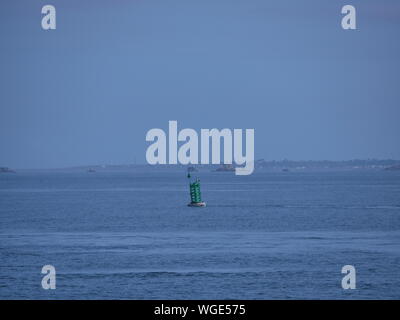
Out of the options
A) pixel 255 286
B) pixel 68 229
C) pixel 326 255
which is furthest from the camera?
pixel 68 229

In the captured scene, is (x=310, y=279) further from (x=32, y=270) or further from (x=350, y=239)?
(x=350, y=239)

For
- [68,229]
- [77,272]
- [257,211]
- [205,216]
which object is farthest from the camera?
[257,211]

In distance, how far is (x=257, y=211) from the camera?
9969cm

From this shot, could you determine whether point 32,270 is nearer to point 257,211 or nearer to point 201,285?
point 201,285

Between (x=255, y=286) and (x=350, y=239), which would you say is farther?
(x=350, y=239)

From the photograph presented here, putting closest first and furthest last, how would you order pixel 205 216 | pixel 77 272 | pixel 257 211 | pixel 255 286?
pixel 255 286, pixel 77 272, pixel 205 216, pixel 257 211

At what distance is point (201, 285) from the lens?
42.2m
